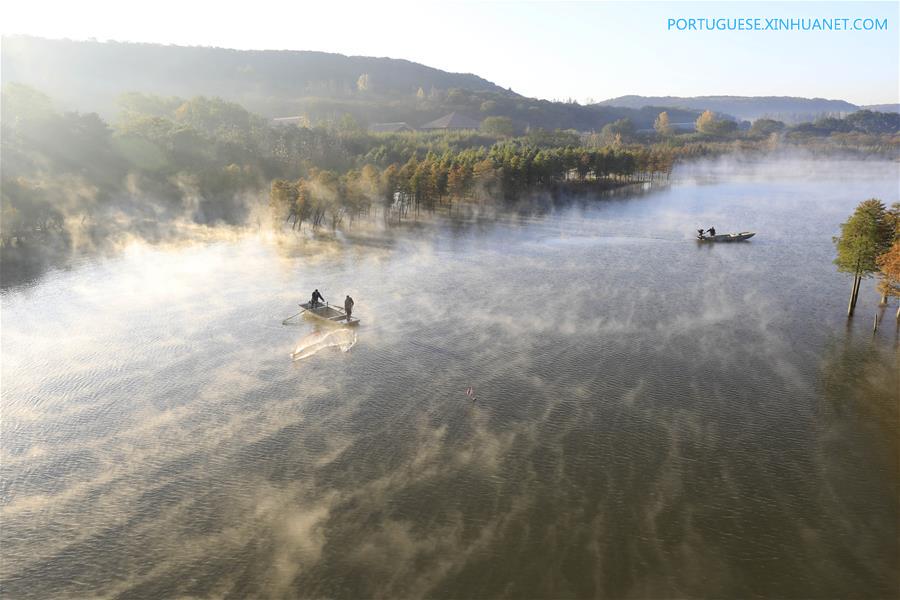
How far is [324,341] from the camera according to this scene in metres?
35.7

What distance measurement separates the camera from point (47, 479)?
2202 centimetres

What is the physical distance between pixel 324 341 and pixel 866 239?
37.5m

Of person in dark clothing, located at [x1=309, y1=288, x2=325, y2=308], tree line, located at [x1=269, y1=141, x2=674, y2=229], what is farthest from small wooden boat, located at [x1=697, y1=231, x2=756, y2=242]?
person in dark clothing, located at [x1=309, y1=288, x2=325, y2=308]

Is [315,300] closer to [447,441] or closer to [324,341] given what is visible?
[324,341]

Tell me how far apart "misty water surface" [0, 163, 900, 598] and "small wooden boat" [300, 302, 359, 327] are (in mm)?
1398

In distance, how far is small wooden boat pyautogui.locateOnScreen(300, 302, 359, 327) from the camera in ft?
124

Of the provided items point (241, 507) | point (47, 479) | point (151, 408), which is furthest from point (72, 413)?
point (241, 507)

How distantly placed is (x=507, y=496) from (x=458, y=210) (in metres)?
80.1

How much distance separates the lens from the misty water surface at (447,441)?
1789 centimetres

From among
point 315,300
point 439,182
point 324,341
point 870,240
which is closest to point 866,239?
point 870,240

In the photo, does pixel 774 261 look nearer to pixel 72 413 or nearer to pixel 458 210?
pixel 458 210

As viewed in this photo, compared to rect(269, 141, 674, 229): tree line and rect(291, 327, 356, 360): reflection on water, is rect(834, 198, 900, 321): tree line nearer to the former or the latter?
rect(291, 327, 356, 360): reflection on water

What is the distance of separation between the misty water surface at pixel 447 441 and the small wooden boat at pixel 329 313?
140cm

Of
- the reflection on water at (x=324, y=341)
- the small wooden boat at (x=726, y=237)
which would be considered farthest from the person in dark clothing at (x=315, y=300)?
the small wooden boat at (x=726, y=237)
